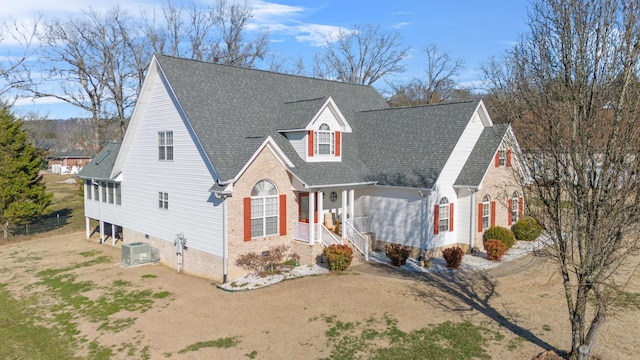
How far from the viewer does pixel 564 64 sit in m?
9.60

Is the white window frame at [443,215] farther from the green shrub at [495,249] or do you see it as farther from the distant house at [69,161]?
the distant house at [69,161]

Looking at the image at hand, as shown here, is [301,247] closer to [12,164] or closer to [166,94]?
[166,94]

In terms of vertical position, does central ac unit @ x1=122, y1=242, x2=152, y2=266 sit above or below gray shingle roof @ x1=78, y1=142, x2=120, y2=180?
below

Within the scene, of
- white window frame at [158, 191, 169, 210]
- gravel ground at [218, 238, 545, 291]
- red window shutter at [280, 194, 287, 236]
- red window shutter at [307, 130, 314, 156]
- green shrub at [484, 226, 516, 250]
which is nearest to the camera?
gravel ground at [218, 238, 545, 291]

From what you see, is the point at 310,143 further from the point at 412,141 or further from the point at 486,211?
the point at 486,211

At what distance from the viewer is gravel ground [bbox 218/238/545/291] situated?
17453 millimetres

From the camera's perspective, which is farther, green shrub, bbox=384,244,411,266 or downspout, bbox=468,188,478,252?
downspout, bbox=468,188,478,252

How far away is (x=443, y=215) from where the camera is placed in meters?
21.7

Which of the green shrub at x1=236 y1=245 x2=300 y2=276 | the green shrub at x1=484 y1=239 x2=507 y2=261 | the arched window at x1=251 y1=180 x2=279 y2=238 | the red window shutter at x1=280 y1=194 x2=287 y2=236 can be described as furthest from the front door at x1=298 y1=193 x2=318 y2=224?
the green shrub at x1=484 y1=239 x2=507 y2=261

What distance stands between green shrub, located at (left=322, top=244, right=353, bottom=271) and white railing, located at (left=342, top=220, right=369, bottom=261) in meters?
2.01

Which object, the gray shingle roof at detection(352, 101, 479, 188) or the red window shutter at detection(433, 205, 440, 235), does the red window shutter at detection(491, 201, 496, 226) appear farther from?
the gray shingle roof at detection(352, 101, 479, 188)

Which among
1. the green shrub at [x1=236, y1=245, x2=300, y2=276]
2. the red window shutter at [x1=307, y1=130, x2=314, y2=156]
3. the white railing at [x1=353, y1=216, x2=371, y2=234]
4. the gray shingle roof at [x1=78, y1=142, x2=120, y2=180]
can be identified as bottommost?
the green shrub at [x1=236, y1=245, x2=300, y2=276]

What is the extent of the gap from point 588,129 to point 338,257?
11.0 metres

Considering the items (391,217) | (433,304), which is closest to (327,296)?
(433,304)
